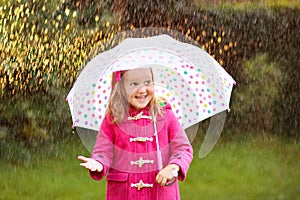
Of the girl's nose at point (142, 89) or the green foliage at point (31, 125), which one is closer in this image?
the girl's nose at point (142, 89)

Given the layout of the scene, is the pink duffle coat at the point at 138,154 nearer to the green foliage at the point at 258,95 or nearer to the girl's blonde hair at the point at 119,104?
the girl's blonde hair at the point at 119,104

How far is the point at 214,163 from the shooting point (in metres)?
5.50

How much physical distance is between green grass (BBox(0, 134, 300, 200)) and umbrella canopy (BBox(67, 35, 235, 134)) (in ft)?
6.64

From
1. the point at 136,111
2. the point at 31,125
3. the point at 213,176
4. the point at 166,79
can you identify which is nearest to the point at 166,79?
the point at 166,79

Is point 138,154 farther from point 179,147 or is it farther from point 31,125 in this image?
point 31,125

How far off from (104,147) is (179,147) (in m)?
0.27

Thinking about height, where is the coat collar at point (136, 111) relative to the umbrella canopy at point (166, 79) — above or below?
below

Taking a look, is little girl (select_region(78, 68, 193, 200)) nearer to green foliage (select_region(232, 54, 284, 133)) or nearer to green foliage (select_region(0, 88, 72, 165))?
green foliage (select_region(0, 88, 72, 165))

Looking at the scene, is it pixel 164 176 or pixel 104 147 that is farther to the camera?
pixel 104 147

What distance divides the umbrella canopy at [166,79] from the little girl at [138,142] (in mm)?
66

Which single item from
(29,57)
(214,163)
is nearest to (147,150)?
(214,163)

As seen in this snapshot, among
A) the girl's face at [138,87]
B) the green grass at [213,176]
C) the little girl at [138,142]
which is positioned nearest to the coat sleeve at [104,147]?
the little girl at [138,142]

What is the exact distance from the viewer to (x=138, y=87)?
2.58m

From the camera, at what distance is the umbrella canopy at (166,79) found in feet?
8.59
